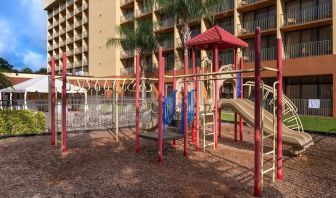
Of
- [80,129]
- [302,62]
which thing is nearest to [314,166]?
[80,129]

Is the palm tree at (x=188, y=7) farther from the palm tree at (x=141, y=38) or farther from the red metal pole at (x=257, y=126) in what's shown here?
the red metal pole at (x=257, y=126)

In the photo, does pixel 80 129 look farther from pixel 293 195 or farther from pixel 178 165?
pixel 293 195

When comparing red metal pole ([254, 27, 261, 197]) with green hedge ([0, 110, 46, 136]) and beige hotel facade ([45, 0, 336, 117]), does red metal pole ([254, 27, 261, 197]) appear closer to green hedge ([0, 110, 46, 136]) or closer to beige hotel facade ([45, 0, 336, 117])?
green hedge ([0, 110, 46, 136])

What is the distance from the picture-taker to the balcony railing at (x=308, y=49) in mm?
23503

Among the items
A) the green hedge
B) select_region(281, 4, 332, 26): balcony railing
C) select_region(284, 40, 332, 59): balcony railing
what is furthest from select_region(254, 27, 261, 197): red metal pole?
select_region(281, 4, 332, 26): balcony railing

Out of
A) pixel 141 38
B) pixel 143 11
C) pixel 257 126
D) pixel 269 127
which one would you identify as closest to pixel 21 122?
pixel 269 127

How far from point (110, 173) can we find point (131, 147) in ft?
11.2

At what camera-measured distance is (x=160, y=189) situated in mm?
6453

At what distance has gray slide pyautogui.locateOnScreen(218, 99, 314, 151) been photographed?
8.79 meters

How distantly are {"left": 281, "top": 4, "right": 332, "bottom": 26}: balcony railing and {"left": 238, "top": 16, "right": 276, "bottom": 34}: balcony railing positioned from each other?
1.25m

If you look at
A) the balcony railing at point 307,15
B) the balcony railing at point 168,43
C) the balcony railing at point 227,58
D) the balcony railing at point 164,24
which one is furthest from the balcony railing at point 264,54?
the balcony railing at point 164,24

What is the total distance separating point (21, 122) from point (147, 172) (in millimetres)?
8317

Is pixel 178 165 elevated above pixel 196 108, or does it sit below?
below

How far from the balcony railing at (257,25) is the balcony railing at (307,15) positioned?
4.09 ft
